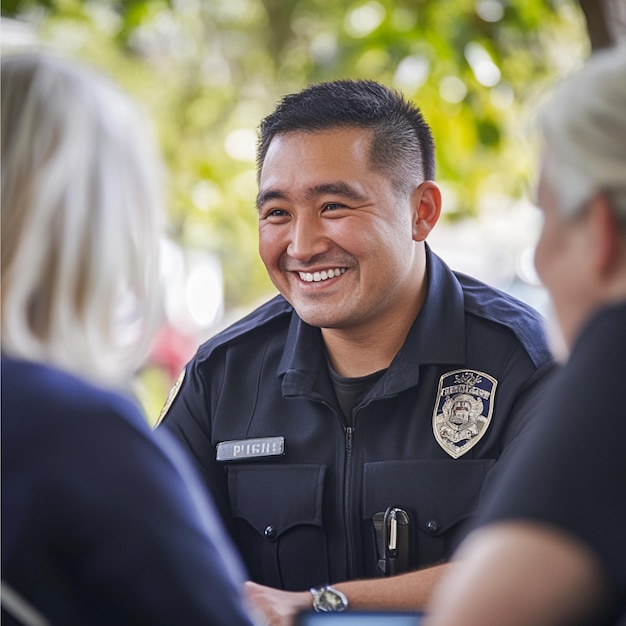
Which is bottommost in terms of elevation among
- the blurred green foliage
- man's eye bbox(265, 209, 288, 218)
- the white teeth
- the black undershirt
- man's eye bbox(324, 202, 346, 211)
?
the black undershirt

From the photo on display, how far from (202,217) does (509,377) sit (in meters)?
3.30

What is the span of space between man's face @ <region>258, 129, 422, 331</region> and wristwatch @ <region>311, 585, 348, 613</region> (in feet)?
1.83

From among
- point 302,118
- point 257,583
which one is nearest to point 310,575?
A: point 257,583

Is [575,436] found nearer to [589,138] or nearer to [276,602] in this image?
[589,138]

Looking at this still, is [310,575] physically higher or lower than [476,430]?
lower

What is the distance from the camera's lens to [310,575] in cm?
228

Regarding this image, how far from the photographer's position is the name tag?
2.36 meters

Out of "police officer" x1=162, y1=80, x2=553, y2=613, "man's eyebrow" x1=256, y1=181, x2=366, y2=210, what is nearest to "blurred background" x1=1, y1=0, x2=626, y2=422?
"police officer" x1=162, y1=80, x2=553, y2=613

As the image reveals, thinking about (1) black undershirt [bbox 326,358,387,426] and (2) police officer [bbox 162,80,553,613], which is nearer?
(2) police officer [bbox 162,80,553,613]

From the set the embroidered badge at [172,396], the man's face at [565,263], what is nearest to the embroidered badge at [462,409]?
the embroidered badge at [172,396]

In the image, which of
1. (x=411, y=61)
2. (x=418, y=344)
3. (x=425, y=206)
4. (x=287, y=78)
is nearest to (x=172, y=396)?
(x=418, y=344)

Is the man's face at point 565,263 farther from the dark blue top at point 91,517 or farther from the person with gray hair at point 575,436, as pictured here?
the dark blue top at point 91,517

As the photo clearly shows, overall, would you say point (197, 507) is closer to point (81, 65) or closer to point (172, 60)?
point (81, 65)

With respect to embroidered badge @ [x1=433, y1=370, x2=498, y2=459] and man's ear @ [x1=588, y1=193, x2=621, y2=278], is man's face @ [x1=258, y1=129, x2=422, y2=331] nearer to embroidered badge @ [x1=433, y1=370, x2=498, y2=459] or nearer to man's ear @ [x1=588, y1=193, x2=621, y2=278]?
embroidered badge @ [x1=433, y1=370, x2=498, y2=459]
